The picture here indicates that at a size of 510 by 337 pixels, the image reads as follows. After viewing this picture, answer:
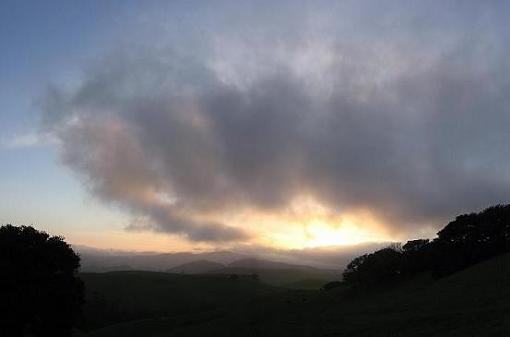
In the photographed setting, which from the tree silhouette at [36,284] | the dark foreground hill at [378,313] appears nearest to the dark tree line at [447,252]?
the dark foreground hill at [378,313]

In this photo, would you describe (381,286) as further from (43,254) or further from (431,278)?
(43,254)

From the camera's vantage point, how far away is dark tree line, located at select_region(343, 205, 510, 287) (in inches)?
2842

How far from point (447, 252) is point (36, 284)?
58.2 m

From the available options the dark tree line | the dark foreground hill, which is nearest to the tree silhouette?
the dark foreground hill

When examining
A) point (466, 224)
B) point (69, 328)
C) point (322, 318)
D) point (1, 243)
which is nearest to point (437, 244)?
point (466, 224)

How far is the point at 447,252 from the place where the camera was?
243 ft

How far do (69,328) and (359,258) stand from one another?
49895mm

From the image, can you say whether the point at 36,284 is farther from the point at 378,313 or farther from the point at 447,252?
the point at 447,252

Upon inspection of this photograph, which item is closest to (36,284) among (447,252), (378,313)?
(378,313)

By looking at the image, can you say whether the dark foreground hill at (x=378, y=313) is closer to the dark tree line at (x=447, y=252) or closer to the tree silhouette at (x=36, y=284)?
the dark tree line at (x=447, y=252)

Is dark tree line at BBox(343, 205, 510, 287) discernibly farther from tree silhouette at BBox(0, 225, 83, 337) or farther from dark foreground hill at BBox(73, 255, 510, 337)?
tree silhouette at BBox(0, 225, 83, 337)

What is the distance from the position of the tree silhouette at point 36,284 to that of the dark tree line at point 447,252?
150 feet

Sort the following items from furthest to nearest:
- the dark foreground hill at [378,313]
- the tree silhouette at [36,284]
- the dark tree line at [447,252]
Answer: the dark tree line at [447,252] → the tree silhouette at [36,284] → the dark foreground hill at [378,313]

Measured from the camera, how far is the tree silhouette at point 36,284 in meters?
50.7
